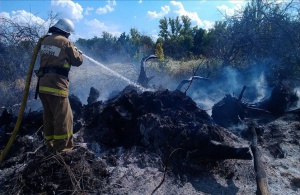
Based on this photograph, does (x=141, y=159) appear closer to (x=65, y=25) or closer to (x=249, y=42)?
(x=65, y=25)

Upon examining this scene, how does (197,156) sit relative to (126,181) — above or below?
above

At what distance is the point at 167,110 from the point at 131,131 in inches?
30.8

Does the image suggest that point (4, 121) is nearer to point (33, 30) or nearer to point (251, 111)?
point (33, 30)

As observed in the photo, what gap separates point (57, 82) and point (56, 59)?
0.34 metres

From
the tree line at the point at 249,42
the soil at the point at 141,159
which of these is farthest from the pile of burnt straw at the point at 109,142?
the tree line at the point at 249,42

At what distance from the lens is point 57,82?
3730 millimetres

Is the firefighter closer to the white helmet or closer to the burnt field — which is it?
the white helmet

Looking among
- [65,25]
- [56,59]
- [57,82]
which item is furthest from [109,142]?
[65,25]

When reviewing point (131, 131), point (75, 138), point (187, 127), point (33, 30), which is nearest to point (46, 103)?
point (75, 138)

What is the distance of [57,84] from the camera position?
3.72 m

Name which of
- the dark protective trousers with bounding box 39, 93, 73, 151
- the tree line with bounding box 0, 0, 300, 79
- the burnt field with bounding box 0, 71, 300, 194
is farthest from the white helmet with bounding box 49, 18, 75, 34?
the tree line with bounding box 0, 0, 300, 79

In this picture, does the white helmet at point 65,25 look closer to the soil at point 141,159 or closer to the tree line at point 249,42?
the soil at point 141,159

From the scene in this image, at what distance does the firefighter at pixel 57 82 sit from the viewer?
3696mm

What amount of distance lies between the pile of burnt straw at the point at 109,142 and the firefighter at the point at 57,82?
254 mm
